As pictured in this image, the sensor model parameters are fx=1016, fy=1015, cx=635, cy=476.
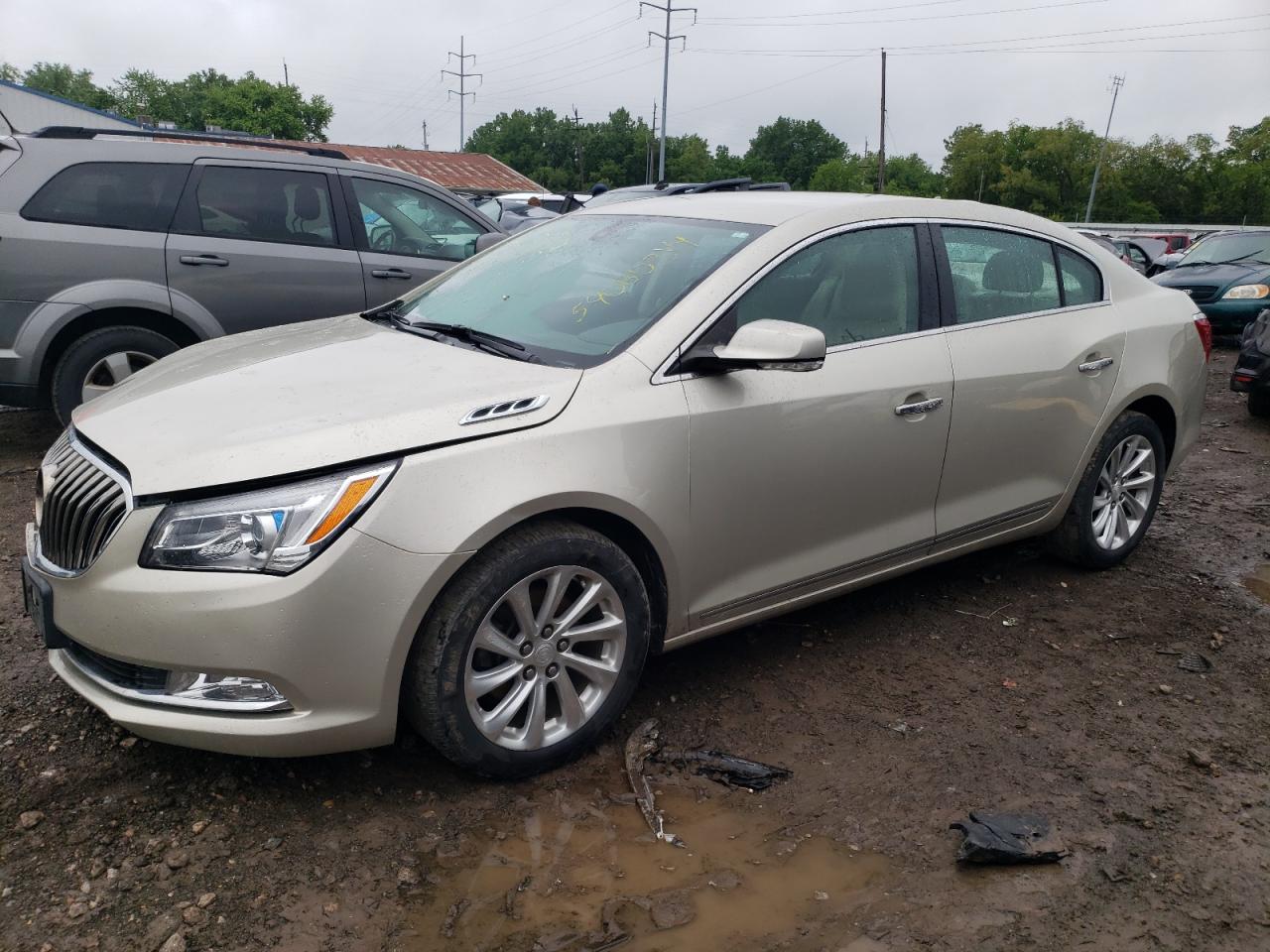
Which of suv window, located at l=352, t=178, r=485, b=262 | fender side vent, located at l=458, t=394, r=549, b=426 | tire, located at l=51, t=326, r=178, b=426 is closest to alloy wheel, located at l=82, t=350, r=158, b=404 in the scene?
tire, located at l=51, t=326, r=178, b=426

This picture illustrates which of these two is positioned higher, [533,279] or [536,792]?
[533,279]

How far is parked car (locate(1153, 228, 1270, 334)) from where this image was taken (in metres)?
11.8

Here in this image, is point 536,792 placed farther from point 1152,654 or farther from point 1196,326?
point 1196,326

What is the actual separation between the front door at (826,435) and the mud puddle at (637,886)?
732 millimetres

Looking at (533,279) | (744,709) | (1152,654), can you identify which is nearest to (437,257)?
(533,279)

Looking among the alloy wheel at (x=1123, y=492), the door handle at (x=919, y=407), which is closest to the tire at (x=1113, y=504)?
the alloy wheel at (x=1123, y=492)

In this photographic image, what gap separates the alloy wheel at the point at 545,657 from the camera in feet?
A: 9.05

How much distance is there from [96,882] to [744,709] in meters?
1.93

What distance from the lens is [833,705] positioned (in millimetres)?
3465

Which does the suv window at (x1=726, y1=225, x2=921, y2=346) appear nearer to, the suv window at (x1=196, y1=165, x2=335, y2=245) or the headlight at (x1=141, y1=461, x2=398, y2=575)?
the headlight at (x1=141, y1=461, x2=398, y2=575)

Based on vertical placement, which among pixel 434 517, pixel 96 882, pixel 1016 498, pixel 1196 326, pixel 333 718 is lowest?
pixel 96 882

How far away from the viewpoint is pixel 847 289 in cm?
354

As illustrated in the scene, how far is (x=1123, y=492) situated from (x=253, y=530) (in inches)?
152

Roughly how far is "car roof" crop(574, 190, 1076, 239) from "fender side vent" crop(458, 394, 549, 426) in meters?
1.15
